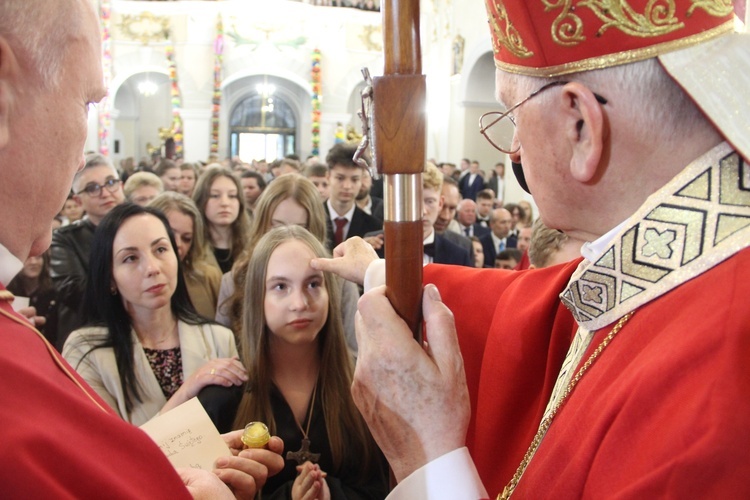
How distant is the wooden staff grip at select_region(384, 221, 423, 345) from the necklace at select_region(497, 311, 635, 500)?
0.29 m

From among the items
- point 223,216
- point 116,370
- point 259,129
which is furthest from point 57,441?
point 259,129

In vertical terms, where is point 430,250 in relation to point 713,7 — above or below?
below

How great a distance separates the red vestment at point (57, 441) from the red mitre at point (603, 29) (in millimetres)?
862

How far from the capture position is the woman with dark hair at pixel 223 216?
3.97 m

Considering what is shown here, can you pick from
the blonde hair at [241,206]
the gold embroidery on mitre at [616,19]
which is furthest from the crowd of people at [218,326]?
the gold embroidery on mitre at [616,19]

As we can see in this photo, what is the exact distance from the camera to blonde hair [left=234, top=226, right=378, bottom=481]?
76.7 inches

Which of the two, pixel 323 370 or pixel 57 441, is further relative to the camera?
pixel 323 370

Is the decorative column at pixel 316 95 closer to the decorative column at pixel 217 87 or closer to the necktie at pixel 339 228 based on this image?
the decorative column at pixel 217 87

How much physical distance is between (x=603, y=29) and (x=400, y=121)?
0.35m

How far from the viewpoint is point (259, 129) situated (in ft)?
74.7

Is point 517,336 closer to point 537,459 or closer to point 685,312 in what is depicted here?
point 537,459

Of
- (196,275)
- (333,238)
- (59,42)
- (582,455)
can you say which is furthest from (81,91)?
(333,238)

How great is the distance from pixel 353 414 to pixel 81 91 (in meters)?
1.35

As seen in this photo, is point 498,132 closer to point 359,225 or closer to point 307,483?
point 307,483
